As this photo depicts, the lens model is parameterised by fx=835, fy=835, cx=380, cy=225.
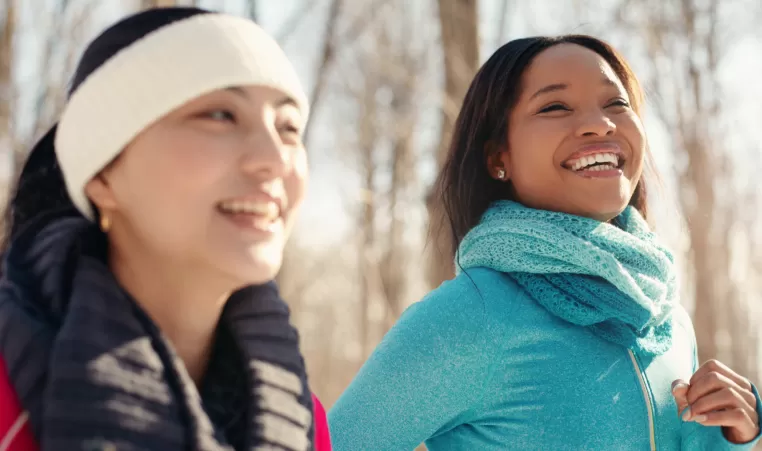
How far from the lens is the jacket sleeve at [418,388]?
6.11 feet

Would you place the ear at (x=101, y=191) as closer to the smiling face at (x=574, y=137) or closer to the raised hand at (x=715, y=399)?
the smiling face at (x=574, y=137)

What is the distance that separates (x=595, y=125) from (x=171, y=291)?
1.14 meters

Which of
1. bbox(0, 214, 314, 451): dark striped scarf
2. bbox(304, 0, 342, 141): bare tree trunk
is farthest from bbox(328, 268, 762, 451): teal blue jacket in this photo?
bbox(304, 0, 342, 141): bare tree trunk

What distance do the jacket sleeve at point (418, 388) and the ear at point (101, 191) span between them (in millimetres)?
781

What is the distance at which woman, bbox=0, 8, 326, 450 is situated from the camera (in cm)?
118

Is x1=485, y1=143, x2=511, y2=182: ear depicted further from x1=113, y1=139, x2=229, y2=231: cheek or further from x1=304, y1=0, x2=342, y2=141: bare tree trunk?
x1=304, y1=0, x2=342, y2=141: bare tree trunk

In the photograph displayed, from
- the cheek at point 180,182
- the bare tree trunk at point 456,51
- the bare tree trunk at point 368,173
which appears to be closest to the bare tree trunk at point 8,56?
the bare tree trunk at point 456,51

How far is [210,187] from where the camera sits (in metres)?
1.26

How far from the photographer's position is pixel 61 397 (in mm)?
1136

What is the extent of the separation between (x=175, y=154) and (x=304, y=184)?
0.77ft

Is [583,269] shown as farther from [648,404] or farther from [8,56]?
[8,56]

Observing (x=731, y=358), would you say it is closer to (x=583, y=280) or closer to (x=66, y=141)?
(x=583, y=280)

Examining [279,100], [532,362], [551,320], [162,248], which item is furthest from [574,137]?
[162,248]

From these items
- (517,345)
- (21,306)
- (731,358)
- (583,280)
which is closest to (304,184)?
(21,306)
